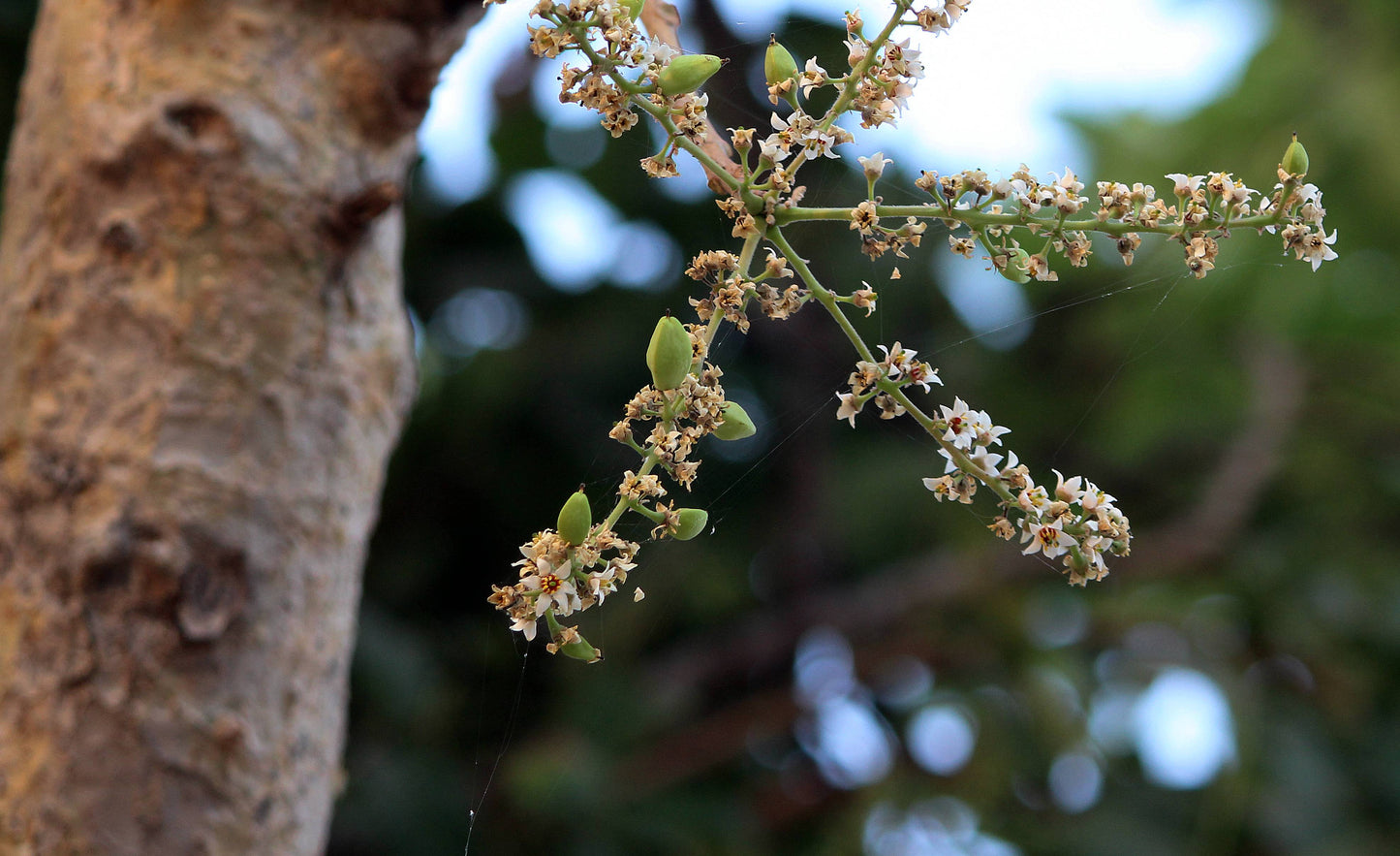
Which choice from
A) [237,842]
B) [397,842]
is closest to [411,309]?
[397,842]

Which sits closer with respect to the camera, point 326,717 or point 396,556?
point 326,717

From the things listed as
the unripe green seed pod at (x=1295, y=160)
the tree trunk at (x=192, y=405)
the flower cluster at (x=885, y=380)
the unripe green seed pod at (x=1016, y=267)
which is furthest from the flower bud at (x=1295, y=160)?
the tree trunk at (x=192, y=405)

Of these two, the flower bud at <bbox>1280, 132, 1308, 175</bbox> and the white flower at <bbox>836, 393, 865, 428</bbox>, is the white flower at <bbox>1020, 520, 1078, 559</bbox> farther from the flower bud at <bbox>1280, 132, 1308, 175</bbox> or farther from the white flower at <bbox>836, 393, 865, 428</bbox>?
the flower bud at <bbox>1280, 132, 1308, 175</bbox>

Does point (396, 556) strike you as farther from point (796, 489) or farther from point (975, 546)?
point (975, 546)

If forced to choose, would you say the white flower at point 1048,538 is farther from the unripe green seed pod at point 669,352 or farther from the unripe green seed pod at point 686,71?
the unripe green seed pod at point 686,71

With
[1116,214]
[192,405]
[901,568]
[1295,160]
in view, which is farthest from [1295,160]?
[901,568]

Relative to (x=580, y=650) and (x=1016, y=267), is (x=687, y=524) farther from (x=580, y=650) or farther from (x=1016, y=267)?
(x=1016, y=267)

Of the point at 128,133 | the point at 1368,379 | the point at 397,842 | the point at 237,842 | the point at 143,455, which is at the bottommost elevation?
the point at 397,842

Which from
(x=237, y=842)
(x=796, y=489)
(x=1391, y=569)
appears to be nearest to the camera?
(x=237, y=842)
